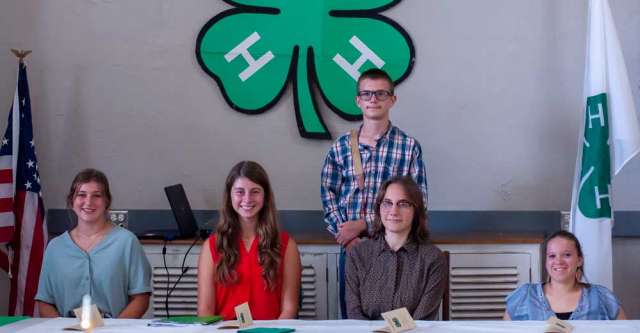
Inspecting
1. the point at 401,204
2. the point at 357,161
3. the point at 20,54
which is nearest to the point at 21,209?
the point at 20,54

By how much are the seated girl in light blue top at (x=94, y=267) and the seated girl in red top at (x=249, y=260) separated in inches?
11.9

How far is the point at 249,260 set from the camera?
313cm

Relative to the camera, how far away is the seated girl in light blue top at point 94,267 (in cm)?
320

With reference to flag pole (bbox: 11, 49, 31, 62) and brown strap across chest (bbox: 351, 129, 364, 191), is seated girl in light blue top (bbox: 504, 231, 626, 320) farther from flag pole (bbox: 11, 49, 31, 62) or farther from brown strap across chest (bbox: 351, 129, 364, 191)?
flag pole (bbox: 11, 49, 31, 62)

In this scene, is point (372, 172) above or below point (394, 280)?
above

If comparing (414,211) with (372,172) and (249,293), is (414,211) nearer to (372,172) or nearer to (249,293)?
(372,172)

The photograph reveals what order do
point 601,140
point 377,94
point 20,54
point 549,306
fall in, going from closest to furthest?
point 549,306
point 377,94
point 601,140
point 20,54

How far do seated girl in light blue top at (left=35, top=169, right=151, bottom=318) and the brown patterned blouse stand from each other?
81 centimetres

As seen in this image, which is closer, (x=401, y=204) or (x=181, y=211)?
(x=401, y=204)

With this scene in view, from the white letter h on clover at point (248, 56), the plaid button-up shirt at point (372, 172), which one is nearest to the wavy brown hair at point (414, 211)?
the plaid button-up shirt at point (372, 172)

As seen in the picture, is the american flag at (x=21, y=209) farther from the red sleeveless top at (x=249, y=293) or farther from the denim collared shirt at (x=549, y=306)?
the denim collared shirt at (x=549, y=306)

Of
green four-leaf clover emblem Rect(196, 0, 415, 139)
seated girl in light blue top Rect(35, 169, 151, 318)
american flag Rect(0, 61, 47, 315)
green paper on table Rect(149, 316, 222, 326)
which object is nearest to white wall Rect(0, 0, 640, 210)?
green four-leaf clover emblem Rect(196, 0, 415, 139)

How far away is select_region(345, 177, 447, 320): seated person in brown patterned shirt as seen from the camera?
120 inches

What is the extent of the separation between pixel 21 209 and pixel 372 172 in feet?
5.65
